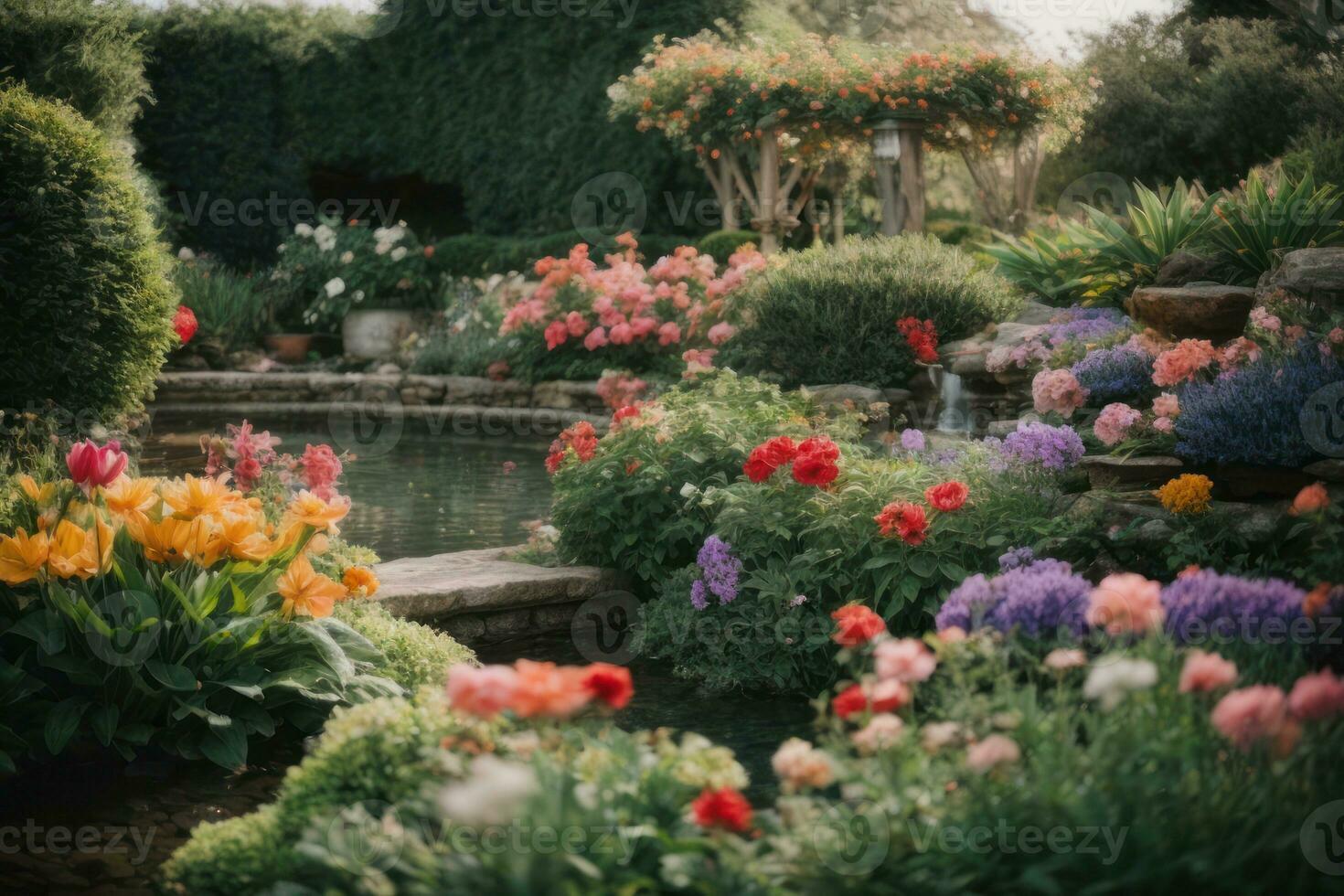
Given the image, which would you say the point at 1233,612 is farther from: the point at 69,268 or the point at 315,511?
the point at 69,268

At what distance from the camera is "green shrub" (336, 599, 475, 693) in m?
3.90

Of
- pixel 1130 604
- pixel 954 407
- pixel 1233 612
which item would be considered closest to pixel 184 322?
pixel 954 407

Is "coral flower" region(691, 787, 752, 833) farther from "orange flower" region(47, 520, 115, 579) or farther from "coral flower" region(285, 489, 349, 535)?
"orange flower" region(47, 520, 115, 579)

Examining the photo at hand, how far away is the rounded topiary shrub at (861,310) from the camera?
803 centimetres

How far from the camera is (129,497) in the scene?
334cm

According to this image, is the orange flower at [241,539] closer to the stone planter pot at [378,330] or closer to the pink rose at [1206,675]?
the pink rose at [1206,675]

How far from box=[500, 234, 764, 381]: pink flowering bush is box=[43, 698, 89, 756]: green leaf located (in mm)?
6326

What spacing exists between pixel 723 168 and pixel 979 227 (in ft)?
8.91

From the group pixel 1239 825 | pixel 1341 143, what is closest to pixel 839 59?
pixel 1341 143

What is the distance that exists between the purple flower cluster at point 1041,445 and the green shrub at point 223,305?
10673mm

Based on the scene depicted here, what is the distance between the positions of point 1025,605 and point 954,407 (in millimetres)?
4903

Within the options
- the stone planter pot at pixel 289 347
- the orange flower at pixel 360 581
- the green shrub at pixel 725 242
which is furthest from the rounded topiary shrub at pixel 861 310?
the stone planter pot at pixel 289 347

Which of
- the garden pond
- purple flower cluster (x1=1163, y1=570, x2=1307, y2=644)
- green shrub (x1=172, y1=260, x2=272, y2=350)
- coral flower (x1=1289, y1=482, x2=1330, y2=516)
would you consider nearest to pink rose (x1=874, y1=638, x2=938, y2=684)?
purple flower cluster (x1=1163, y1=570, x2=1307, y2=644)

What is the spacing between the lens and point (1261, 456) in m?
4.11
